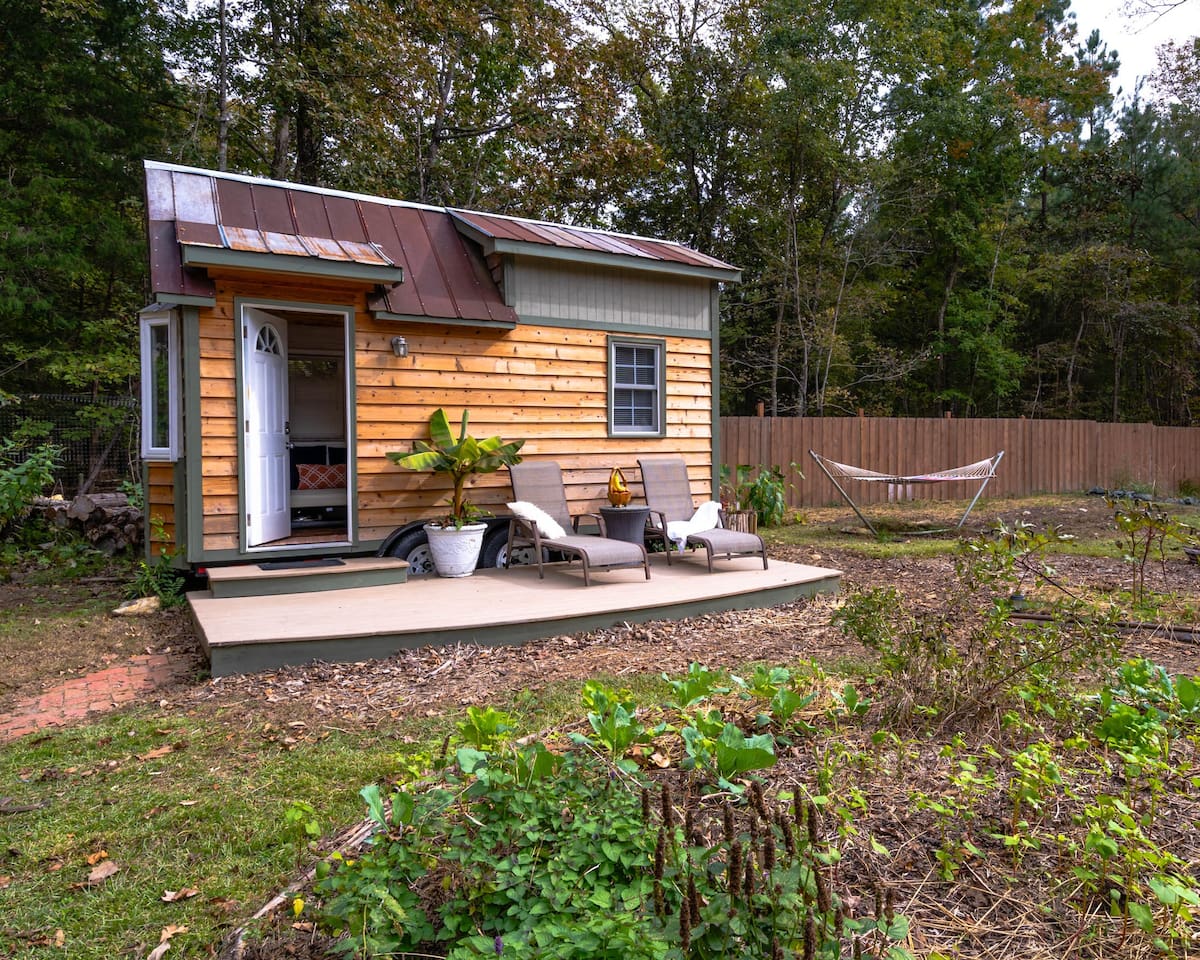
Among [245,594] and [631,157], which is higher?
[631,157]

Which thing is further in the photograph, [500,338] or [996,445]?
[996,445]

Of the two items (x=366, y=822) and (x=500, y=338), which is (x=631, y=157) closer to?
(x=500, y=338)

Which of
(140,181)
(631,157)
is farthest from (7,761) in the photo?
(631,157)

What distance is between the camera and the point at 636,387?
28.4 ft

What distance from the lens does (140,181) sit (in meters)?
14.5

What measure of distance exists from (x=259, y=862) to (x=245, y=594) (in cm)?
376

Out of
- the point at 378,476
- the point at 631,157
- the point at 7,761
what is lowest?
the point at 7,761

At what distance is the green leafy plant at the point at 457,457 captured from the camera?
6.87 meters

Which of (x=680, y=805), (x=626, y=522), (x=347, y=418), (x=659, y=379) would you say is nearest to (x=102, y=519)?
(x=347, y=418)

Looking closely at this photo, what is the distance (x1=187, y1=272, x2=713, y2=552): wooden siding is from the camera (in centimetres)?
635

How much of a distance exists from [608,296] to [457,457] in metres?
2.62

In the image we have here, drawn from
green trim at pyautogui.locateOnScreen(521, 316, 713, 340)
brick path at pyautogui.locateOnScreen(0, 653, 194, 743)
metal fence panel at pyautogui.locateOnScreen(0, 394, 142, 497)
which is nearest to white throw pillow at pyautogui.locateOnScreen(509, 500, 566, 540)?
green trim at pyautogui.locateOnScreen(521, 316, 713, 340)

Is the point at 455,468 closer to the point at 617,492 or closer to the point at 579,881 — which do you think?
the point at 617,492

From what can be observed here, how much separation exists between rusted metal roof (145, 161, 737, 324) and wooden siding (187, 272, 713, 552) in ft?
0.89
